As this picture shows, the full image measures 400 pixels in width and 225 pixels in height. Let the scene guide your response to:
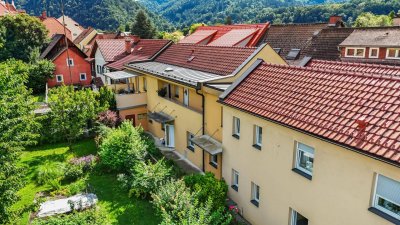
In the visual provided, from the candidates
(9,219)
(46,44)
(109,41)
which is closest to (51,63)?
(109,41)

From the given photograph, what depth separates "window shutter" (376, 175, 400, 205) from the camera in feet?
28.9

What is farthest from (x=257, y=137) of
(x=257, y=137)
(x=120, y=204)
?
(x=120, y=204)

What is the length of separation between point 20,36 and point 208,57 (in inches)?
1814

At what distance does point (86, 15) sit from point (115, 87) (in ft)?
506

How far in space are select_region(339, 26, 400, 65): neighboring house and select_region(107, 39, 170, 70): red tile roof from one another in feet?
71.6

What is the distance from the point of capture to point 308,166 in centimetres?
1177

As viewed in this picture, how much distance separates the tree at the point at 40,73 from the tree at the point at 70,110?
21.9 meters

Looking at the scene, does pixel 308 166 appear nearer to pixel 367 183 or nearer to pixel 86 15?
pixel 367 183

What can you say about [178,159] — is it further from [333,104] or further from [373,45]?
[373,45]

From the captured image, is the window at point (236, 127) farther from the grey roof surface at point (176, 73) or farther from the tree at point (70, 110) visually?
the tree at point (70, 110)

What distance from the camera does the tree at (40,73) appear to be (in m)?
44.0

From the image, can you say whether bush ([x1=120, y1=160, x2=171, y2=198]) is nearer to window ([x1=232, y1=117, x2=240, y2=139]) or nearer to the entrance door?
window ([x1=232, y1=117, x2=240, y2=139])

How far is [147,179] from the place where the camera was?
17.4m

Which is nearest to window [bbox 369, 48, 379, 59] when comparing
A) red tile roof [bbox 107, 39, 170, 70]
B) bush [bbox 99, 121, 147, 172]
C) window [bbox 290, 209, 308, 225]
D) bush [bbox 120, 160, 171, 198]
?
red tile roof [bbox 107, 39, 170, 70]
